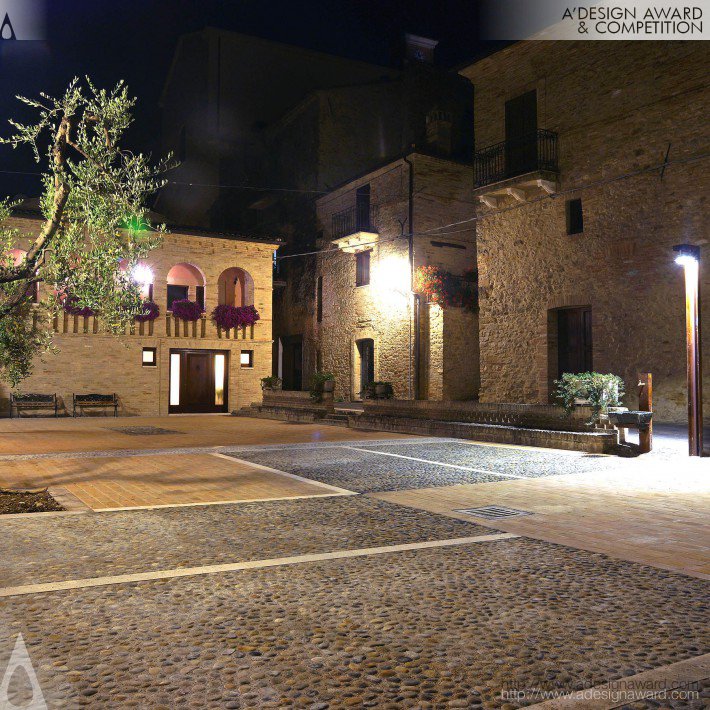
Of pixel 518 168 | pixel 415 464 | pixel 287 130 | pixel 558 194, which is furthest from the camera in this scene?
pixel 287 130

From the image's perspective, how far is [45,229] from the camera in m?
7.14

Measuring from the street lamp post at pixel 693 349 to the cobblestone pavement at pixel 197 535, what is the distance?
6.29 meters

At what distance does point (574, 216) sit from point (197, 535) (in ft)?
50.0

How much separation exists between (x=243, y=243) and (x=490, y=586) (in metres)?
22.7

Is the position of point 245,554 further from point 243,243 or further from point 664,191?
point 243,243

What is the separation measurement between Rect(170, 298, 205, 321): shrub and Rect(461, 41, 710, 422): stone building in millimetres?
10623

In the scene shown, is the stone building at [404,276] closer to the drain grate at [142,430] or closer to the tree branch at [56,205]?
the drain grate at [142,430]

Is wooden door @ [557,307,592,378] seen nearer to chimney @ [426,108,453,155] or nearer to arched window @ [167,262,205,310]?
chimney @ [426,108,453,155]

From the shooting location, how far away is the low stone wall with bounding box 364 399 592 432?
1256 cm

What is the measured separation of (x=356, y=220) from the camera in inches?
989

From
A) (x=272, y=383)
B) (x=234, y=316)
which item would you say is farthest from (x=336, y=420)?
(x=234, y=316)

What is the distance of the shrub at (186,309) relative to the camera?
24.2 m

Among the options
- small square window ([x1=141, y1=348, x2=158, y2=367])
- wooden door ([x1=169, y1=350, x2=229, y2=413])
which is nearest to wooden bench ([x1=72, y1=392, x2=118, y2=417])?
small square window ([x1=141, y1=348, x2=158, y2=367])

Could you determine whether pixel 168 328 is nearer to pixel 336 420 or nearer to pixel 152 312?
pixel 152 312
